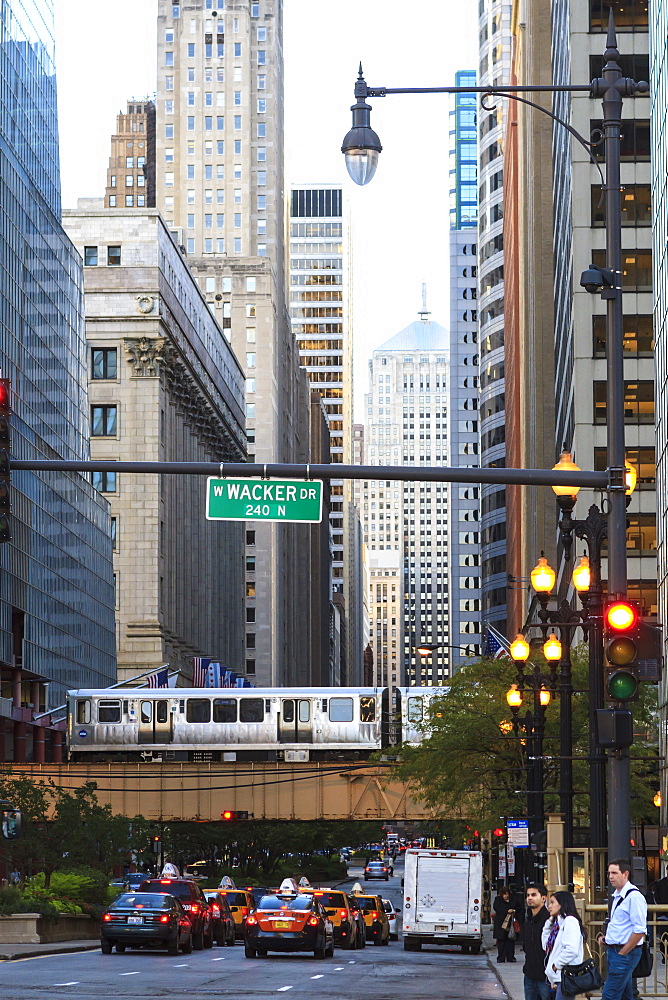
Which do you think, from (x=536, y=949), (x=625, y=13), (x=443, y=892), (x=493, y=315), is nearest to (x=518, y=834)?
(x=443, y=892)

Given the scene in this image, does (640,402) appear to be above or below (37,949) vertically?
above

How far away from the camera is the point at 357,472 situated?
18297 millimetres

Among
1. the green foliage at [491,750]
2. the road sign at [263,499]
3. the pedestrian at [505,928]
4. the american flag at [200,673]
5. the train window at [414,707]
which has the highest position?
the american flag at [200,673]

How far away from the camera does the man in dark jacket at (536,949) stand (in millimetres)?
17375

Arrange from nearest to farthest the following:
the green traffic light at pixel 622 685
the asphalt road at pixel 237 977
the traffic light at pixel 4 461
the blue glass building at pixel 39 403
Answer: the green traffic light at pixel 622 685 → the traffic light at pixel 4 461 → the asphalt road at pixel 237 977 → the blue glass building at pixel 39 403

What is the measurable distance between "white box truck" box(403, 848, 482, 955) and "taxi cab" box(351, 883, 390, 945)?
5436mm

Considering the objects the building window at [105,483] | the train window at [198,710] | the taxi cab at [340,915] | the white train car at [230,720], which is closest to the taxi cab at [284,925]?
the taxi cab at [340,915]

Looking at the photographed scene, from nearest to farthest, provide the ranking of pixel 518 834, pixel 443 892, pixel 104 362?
1. pixel 518 834
2. pixel 443 892
3. pixel 104 362

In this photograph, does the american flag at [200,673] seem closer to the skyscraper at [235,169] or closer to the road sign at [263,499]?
the skyscraper at [235,169]

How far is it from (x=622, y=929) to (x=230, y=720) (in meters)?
52.8

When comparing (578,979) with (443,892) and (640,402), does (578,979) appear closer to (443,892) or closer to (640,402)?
(443,892)

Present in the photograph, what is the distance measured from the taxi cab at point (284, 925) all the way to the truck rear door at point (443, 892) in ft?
28.7

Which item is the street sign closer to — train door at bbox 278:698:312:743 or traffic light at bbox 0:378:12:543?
traffic light at bbox 0:378:12:543

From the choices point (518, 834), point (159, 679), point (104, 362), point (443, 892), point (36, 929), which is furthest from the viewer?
point (104, 362)
